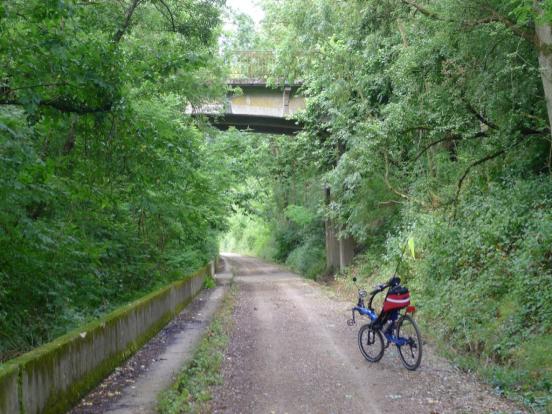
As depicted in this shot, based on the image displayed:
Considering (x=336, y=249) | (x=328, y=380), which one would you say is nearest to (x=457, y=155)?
(x=328, y=380)

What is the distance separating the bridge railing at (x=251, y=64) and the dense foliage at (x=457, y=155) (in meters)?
4.37

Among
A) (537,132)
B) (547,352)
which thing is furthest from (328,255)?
(547,352)

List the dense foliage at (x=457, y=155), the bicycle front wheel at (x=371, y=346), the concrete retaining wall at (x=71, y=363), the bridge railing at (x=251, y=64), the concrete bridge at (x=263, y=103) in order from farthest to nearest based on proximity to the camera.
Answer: the bridge railing at (x=251, y=64) → the concrete bridge at (x=263, y=103) → the dense foliage at (x=457, y=155) → the bicycle front wheel at (x=371, y=346) → the concrete retaining wall at (x=71, y=363)

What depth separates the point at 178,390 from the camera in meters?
7.84

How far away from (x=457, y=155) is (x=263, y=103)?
12.4 meters

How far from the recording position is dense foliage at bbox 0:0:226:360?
710 cm

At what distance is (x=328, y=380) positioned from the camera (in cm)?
824

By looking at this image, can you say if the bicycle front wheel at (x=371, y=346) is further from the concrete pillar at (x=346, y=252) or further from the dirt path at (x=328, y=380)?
the concrete pillar at (x=346, y=252)

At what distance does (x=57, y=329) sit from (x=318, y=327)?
6.09m

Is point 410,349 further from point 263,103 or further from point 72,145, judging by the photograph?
point 263,103

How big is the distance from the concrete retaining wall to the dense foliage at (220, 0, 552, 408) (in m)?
5.69

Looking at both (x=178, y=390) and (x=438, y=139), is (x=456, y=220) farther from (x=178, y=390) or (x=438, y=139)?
(x=178, y=390)

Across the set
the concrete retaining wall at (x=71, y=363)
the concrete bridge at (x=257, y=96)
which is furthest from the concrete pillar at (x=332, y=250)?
the concrete retaining wall at (x=71, y=363)

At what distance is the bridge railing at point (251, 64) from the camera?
84.9ft
